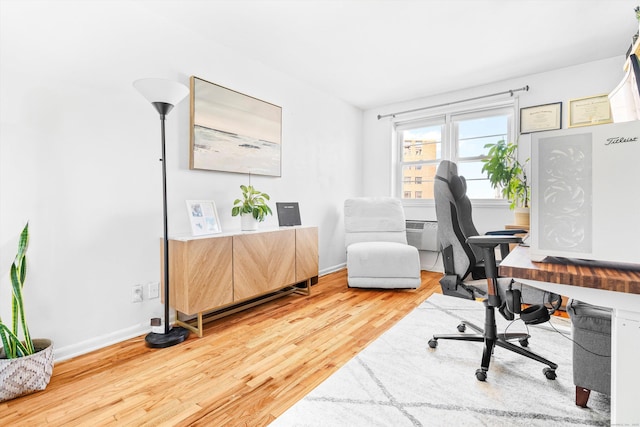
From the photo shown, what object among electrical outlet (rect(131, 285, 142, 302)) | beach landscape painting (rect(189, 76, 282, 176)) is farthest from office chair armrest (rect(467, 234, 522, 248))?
electrical outlet (rect(131, 285, 142, 302))

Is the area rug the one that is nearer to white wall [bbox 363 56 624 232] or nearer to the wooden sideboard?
the wooden sideboard

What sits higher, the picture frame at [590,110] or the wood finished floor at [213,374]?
the picture frame at [590,110]

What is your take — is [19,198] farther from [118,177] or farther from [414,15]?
[414,15]

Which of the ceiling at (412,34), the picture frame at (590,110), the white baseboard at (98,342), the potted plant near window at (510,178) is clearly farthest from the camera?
the potted plant near window at (510,178)

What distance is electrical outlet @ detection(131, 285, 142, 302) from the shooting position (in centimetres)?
216

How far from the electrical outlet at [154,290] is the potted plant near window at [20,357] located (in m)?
0.66

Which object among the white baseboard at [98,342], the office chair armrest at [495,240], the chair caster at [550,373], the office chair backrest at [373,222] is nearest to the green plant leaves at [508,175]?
the office chair backrest at [373,222]

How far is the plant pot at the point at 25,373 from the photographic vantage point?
143 cm

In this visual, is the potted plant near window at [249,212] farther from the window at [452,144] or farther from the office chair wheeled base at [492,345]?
the window at [452,144]

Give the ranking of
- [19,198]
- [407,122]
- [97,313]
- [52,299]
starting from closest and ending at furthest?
[19,198], [52,299], [97,313], [407,122]

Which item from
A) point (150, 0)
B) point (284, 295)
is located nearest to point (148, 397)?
point (284, 295)

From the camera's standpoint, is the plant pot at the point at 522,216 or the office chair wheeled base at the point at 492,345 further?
the plant pot at the point at 522,216

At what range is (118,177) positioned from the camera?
2061 mm

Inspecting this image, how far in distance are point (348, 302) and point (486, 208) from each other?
2.18 metres
